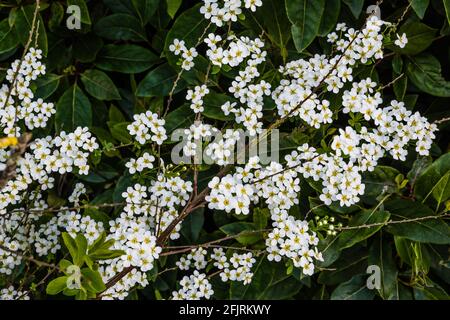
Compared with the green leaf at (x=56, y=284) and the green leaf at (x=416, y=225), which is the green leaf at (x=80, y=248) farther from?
the green leaf at (x=416, y=225)

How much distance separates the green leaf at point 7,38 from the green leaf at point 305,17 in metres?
0.72

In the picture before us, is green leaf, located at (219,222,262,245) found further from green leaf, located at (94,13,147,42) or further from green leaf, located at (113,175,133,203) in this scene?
green leaf, located at (94,13,147,42)

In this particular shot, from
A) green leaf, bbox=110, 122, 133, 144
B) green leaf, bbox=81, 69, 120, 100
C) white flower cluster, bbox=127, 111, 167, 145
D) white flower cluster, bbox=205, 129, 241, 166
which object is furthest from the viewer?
green leaf, bbox=81, 69, 120, 100

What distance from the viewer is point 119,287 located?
1.46 m

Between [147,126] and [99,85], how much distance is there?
29cm

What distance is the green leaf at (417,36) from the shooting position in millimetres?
1583

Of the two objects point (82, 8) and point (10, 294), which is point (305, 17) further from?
point (10, 294)

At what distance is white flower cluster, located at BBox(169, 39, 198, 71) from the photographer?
1.51 metres

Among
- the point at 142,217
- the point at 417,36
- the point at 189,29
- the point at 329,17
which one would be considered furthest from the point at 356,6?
the point at 142,217

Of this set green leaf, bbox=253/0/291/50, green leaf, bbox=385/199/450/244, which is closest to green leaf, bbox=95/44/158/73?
green leaf, bbox=253/0/291/50

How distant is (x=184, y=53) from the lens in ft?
4.99

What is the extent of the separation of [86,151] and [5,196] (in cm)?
22

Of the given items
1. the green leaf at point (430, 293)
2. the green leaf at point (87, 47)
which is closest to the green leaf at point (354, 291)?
the green leaf at point (430, 293)

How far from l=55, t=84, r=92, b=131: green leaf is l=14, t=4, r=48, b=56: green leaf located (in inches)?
5.7
